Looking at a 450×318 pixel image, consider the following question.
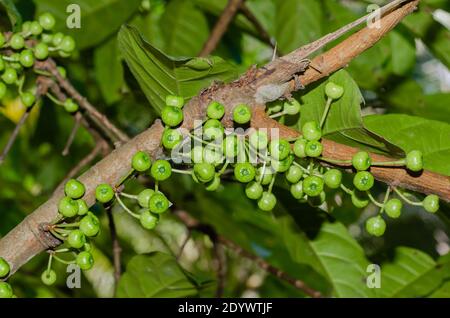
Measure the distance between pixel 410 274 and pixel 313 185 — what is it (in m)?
1.16

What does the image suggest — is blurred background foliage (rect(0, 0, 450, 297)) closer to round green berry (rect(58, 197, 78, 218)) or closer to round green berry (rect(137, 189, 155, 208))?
round green berry (rect(137, 189, 155, 208))

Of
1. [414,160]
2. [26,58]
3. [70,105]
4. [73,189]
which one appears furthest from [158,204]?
[70,105]

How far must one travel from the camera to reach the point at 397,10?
134 cm

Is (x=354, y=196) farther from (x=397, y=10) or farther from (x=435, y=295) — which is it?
(x=435, y=295)

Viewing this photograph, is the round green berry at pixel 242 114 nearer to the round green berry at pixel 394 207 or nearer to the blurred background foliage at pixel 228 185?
the blurred background foliage at pixel 228 185

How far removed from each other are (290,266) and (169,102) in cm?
220

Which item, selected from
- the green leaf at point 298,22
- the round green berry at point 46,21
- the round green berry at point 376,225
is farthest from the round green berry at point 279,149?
the green leaf at point 298,22

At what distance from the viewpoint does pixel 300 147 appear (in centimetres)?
138

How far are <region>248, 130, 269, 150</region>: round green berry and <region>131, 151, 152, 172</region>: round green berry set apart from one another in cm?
23

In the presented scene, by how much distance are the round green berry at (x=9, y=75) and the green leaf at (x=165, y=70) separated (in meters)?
0.37

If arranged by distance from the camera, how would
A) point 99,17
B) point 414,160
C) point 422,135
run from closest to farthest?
point 414,160 < point 422,135 < point 99,17

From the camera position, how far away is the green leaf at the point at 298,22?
2.76 metres

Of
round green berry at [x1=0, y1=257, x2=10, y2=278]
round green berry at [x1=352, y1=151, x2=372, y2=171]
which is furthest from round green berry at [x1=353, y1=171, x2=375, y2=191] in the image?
round green berry at [x1=0, y1=257, x2=10, y2=278]

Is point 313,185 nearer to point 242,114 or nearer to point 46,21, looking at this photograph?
point 242,114
